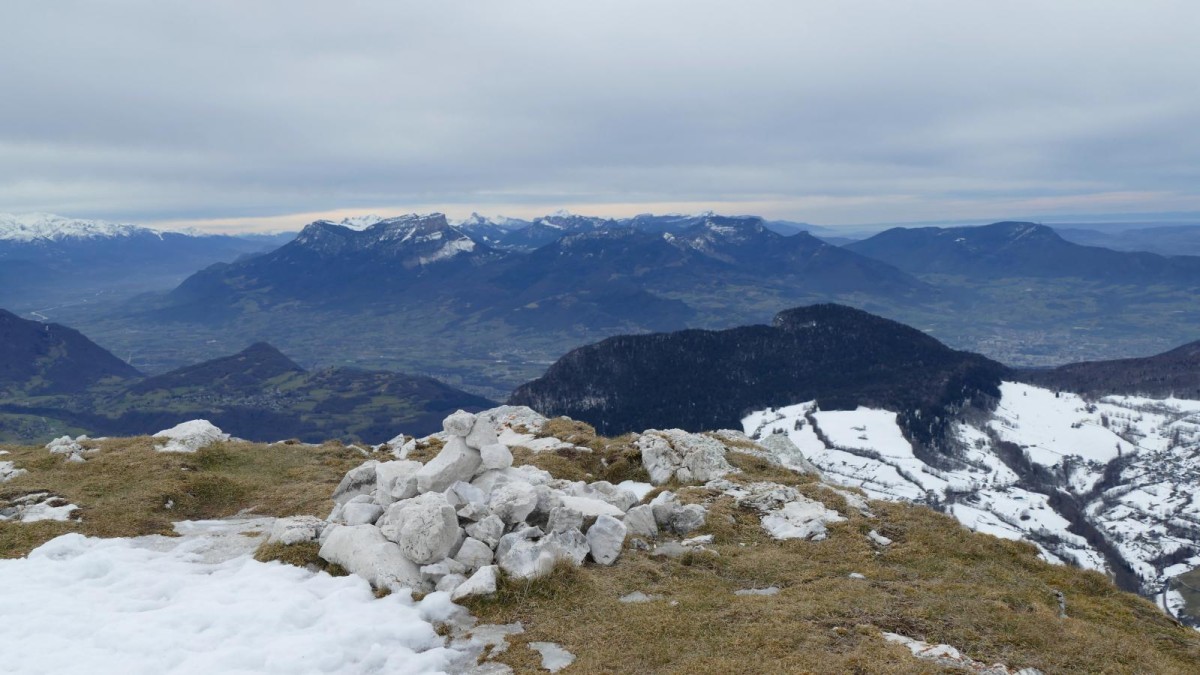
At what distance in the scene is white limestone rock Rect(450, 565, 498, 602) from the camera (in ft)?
67.1

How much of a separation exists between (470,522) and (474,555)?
7.40 ft

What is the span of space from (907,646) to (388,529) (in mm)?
17618

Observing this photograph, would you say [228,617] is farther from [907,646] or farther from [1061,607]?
[1061,607]

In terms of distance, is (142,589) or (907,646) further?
(142,589)

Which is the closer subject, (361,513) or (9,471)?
(361,513)

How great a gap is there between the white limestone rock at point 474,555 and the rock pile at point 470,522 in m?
0.04

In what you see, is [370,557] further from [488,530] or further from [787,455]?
[787,455]

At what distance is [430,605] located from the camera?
19906 mm

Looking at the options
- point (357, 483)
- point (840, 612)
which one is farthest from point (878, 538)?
point (357, 483)

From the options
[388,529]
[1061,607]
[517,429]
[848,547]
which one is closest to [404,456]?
[517,429]

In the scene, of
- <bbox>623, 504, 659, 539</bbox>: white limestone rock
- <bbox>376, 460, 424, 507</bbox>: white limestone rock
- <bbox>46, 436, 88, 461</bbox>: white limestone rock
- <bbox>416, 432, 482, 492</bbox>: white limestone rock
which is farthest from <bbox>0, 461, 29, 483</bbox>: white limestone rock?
<bbox>623, 504, 659, 539</bbox>: white limestone rock

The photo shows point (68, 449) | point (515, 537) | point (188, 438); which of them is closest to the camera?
point (515, 537)

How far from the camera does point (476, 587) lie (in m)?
20.6

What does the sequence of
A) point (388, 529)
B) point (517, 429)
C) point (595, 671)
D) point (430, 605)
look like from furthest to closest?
1. point (517, 429)
2. point (388, 529)
3. point (430, 605)
4. point (595, 671)
